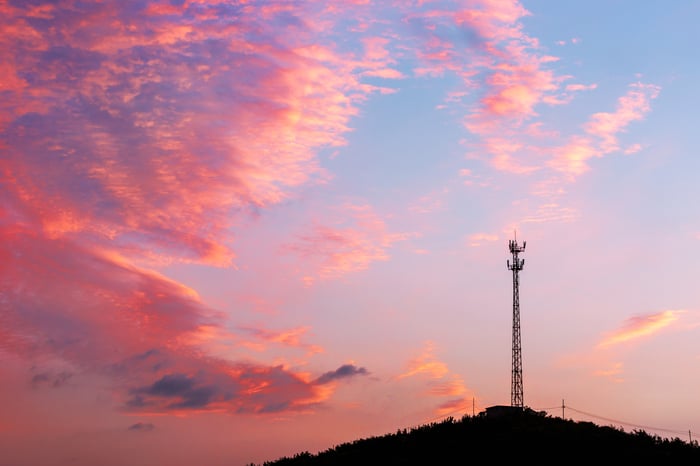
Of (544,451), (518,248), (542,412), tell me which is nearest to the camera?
(544,451)

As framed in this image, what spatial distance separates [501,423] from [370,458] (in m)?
13.6

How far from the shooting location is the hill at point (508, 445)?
204 ft

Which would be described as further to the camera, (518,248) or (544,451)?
(518,248)

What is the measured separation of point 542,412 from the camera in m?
80.6

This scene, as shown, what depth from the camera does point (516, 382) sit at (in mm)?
82188

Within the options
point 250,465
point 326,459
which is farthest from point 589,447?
point 250,465

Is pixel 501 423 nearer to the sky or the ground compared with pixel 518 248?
nearer to the ground

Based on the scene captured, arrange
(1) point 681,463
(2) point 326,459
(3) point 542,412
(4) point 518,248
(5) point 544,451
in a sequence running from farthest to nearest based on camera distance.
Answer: (4) point 518,248, (3) point 542,412, (2) point 326,459, (5) point 544,451, (1) point 681,463

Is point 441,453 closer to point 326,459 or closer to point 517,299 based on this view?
point 326,459

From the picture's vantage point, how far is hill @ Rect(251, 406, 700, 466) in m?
62.0

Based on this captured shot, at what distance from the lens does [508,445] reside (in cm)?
6594

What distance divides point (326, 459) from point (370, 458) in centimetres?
602

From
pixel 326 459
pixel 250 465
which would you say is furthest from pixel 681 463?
pixel 250 465

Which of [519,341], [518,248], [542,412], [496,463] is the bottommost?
[496,463]
